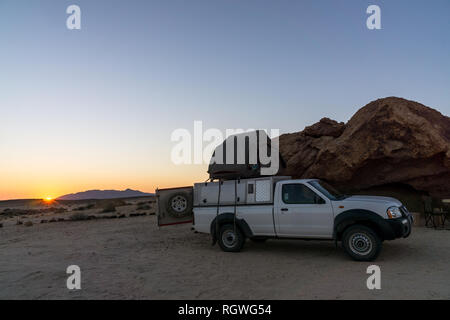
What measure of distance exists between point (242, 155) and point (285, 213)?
13.3 ft

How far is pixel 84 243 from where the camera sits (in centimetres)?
1232

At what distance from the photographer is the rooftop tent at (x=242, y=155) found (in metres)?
12.0

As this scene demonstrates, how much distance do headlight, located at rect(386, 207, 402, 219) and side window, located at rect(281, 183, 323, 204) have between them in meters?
1.65

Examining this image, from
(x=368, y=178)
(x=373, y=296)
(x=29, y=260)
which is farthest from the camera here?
(x=368, y=178)

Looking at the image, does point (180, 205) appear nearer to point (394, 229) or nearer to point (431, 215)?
point (394, 229)

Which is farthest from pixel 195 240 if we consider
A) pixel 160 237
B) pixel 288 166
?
pixel 288 166

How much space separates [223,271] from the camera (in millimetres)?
7566

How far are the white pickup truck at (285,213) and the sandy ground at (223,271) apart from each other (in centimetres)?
55

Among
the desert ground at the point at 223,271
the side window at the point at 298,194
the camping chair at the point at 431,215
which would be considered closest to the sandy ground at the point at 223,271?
the desert ground at the point at 223,271

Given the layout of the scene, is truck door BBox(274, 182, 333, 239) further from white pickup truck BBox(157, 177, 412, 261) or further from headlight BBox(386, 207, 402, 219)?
headlight BBox(386, 207, 402, 219)

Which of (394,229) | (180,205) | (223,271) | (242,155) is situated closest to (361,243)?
(394,229)

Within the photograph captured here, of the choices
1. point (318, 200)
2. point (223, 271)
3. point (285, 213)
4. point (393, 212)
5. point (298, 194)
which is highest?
point (298, 194)
